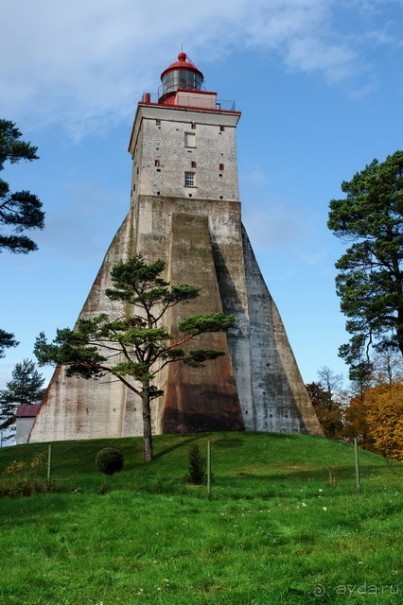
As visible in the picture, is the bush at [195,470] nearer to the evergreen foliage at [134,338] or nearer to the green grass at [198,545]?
the green grass at [198,545]

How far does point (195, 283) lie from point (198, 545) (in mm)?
25905

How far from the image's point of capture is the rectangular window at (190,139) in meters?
39.7

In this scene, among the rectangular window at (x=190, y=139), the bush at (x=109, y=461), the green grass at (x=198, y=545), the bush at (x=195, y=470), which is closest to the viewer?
the green grass at (x=198, y=545)

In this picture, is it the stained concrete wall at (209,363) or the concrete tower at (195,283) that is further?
the concrete tower at (195,283)

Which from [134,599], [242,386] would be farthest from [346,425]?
[134,599]

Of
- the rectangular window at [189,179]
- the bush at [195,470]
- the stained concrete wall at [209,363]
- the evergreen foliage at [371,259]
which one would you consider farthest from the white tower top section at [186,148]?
the bush at [195,470]

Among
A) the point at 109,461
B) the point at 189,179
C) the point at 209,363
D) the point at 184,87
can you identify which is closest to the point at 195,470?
the point at 109,461

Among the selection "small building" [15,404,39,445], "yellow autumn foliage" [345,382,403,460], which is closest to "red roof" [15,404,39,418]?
"small building" [15,404,39,445]

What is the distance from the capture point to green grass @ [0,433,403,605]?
7.04 m

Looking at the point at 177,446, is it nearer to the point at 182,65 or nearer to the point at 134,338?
the point at 134,338

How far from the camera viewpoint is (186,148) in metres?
39.5

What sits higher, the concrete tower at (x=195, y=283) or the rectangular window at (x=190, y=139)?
the rectangular window at (x=190, y=139)

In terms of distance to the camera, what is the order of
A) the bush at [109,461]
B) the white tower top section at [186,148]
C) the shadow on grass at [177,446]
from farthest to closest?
1. the white tower top section at [186,148]
2. the shadow on grass at [177,446]
3. the bush at [109,461]

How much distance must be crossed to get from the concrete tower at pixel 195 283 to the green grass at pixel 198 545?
1626cm
